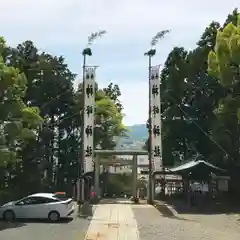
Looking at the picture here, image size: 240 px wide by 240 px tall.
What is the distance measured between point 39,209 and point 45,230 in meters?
3.82

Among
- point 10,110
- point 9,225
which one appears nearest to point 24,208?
point 9,225

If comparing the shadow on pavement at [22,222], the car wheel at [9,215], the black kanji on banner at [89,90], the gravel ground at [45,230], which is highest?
the black kanji on banner at [89,90]

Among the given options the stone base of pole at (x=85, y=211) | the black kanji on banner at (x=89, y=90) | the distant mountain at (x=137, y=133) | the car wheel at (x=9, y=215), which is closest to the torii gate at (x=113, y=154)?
the black kanji on banner at (x=89, y=90)

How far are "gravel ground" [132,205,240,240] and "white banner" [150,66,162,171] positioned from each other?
9.89 metres

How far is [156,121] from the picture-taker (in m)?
37.2

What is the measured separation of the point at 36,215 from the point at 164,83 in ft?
80.8

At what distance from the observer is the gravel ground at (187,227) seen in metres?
18.9

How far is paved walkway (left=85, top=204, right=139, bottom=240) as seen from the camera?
1939cm

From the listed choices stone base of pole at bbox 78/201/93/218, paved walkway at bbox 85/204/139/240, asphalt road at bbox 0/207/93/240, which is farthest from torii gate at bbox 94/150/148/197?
asphalt road at bbox 0/207/93/240

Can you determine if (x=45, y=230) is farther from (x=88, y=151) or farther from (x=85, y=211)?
(x=88, y=151)

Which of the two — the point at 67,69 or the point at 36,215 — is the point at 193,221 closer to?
the point at 36,215

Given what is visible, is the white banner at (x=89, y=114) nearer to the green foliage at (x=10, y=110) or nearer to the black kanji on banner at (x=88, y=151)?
the black kanji on banner at (x=88, y=151)

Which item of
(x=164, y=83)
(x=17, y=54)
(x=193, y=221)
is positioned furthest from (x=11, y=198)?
(x=193, y=221)

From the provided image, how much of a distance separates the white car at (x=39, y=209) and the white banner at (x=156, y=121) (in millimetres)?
12939
